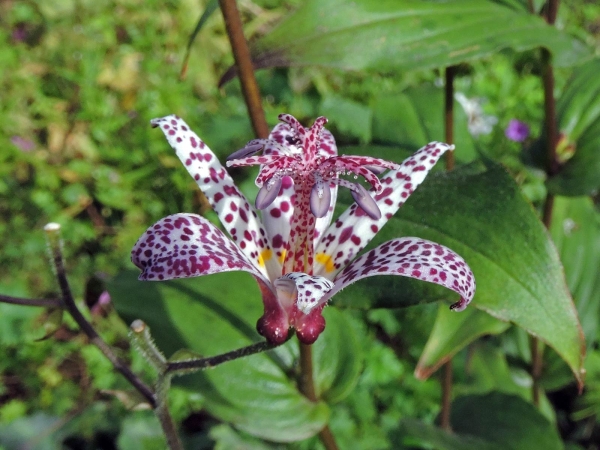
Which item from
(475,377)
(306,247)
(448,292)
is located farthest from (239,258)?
(475,377)

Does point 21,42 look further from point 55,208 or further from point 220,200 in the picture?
point 220,200

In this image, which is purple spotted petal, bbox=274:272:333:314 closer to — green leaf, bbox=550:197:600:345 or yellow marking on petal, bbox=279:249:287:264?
yellow marking on petal, bbox=279:249:287:264

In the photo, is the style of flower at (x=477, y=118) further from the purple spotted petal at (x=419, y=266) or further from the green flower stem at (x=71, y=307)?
the green flower stem at (x=71, y=307)

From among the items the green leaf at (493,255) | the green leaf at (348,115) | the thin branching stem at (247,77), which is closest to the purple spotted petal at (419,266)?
the green leaf at (493,255)

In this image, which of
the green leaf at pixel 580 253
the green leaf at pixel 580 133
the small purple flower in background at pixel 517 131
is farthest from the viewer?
the small purple flower in background at pixel 517 131

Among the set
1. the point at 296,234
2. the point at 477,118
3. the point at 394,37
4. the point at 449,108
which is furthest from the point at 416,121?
the point at 477,118

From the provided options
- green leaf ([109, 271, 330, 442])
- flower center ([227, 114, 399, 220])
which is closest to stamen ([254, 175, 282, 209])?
flower center ([227, 114, 399, 220])
